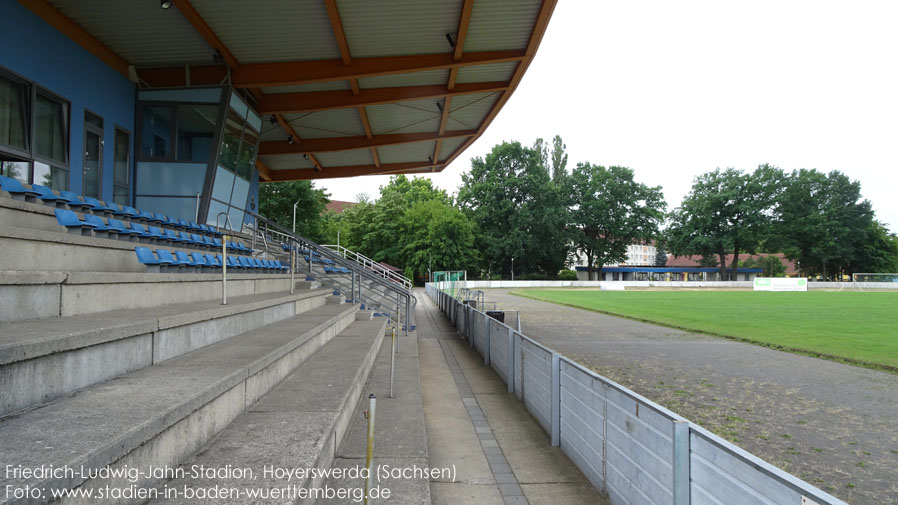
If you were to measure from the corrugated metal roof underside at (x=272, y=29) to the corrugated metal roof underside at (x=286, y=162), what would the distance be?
477 inches

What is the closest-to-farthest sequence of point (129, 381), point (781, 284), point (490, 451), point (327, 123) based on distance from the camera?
point (129, 381)
point (490, 451)
point (327, 123)
point (781, 284)

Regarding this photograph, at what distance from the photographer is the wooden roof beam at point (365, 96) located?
17859mm

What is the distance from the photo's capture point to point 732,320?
74.1ft

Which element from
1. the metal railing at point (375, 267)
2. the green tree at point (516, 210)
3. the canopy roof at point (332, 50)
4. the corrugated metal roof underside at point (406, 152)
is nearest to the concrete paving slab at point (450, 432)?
the canopy roof at point (332, 50)

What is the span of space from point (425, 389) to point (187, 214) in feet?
36.7

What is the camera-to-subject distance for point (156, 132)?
640 inches

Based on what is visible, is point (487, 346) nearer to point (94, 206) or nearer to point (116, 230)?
point (116, 230)

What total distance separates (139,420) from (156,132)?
1634 cm

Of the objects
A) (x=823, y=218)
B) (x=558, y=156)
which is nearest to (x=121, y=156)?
(x=558, y=156)

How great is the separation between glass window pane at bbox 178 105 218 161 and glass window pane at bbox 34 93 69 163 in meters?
3.60

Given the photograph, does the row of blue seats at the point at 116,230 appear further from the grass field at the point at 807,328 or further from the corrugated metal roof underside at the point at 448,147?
the corrugated metal roof underside at the point at 448,147

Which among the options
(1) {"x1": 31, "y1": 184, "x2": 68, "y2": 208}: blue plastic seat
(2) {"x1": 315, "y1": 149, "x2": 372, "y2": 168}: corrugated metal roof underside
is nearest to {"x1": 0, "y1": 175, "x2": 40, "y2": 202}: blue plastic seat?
(1) {"x1": 31, "y1": 184, "x2": 68, "y2": 208}: blue plastic seat

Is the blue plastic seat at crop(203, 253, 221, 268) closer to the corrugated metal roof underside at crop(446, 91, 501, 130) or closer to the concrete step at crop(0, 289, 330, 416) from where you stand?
the concrete step at crop(0, 289, 330, 416)

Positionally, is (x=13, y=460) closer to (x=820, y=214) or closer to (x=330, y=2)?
(x=330, y=2)
